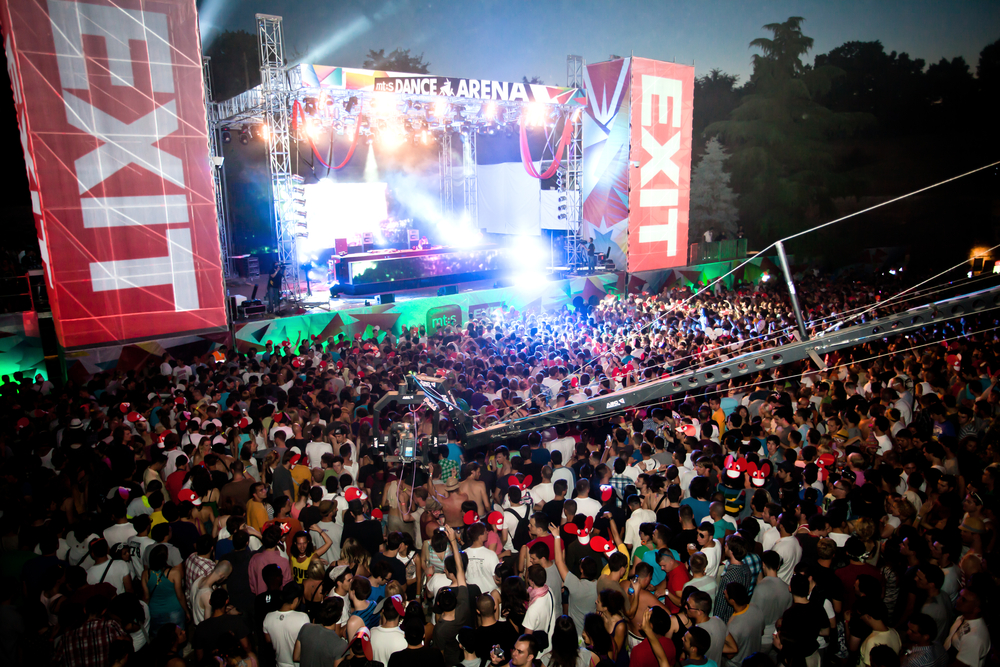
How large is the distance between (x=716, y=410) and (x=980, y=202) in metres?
26.3

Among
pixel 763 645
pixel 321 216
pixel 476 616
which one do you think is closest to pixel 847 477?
pixel 763 645

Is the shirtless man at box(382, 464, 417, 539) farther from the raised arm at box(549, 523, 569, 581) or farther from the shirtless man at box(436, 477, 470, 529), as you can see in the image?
the raised arm at box(549, 523, 569, 581)

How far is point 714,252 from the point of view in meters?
22.3

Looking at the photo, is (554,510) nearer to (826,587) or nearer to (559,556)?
(559,556)

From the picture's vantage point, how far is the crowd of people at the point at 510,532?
3.48 m

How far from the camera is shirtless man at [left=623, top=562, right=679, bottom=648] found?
3.58 m

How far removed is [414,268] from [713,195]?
Result: 20369mm

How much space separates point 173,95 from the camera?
11523 millimetres

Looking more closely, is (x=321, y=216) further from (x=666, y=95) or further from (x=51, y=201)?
(x=666, y=95)

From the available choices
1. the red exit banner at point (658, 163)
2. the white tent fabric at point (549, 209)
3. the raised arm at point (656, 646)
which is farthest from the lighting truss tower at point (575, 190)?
the raised arm at point (656, 646)

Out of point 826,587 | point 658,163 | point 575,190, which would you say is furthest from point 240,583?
point 658,163

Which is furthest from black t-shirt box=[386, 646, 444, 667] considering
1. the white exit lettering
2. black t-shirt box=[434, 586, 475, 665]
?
the white exit lettering

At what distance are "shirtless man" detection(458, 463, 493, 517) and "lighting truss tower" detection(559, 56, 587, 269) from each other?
14.4 m

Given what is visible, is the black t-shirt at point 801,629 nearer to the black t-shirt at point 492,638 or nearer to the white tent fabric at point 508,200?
the black t-shirt at point 492,638
